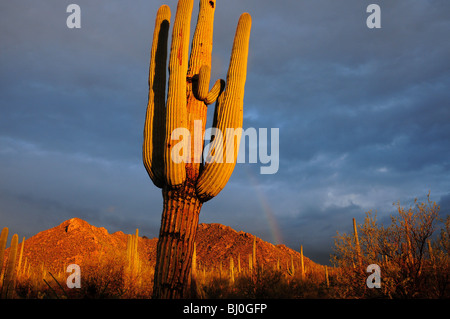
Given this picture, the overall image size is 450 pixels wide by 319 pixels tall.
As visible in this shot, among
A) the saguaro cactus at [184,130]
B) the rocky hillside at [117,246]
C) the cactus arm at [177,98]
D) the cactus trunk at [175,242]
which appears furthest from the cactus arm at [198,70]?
the rocky hillside at [117,246]

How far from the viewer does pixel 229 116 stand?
674 centimetres

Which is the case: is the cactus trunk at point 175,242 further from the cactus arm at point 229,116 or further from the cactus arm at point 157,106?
the cactus arm at point 157,106

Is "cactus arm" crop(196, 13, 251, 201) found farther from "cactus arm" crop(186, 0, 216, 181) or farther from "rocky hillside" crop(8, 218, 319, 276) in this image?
"rocky hillside" crop(8, 218, 319, 276)

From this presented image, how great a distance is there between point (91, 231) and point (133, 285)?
2638 centimetres

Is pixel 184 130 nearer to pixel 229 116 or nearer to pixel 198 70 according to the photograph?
pixel 229 116

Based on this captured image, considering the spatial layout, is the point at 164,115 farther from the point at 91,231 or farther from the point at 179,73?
the point at 91,231

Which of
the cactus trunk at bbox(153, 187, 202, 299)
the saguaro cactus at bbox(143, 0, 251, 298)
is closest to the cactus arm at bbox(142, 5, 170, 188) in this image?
the saguaro cactus at bbox(143, 0, 251, 298)

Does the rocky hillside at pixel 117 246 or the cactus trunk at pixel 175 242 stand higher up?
the rocky hillside at pixel 117 246

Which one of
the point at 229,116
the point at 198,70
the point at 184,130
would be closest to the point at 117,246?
the point at 198,70

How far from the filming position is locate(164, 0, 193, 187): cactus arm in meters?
6.28

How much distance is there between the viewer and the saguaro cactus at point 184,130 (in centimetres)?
615

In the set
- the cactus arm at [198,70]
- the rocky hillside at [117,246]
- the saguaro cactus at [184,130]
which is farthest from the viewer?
the rocky hillside at [117,246]

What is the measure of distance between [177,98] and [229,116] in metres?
1.04
